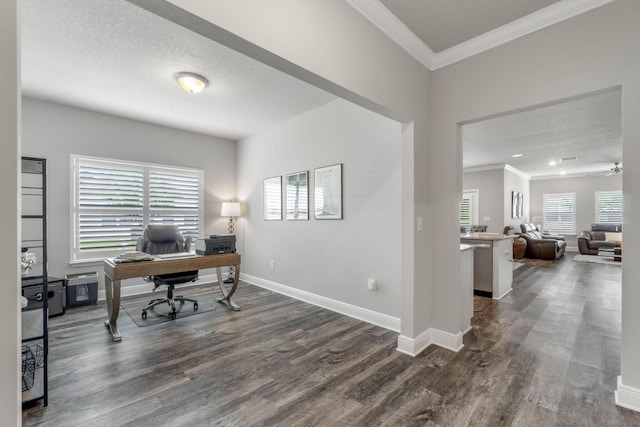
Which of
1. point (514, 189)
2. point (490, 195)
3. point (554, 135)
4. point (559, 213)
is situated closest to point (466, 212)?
point (490, 195)

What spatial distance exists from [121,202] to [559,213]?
41.9ft

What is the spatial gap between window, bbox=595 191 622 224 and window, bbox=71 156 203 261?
12.0m

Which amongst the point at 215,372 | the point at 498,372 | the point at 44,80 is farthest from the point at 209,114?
the point at 498,372

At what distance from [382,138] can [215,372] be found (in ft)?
8.83

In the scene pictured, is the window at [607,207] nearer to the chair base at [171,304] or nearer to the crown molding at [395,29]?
the crown molding at [395,29]

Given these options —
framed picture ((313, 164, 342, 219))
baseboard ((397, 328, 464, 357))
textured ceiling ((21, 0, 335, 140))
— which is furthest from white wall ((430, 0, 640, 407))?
textured ceiling ((21, 0, 335, 140))

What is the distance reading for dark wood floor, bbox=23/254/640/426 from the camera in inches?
67.9

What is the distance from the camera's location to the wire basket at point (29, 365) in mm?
1826

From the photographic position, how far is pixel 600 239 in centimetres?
837

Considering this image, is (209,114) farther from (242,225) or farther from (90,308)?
(90,308)

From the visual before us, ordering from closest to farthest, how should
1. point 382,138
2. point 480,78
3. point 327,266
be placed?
point 480,78 → point 382,138 → point 327,266

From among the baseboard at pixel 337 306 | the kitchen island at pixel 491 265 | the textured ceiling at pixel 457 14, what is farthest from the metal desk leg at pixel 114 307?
the kitchen island at pixel 491 265

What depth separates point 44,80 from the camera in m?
3.10

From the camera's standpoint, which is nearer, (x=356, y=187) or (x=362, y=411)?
(x=362, y=411)
